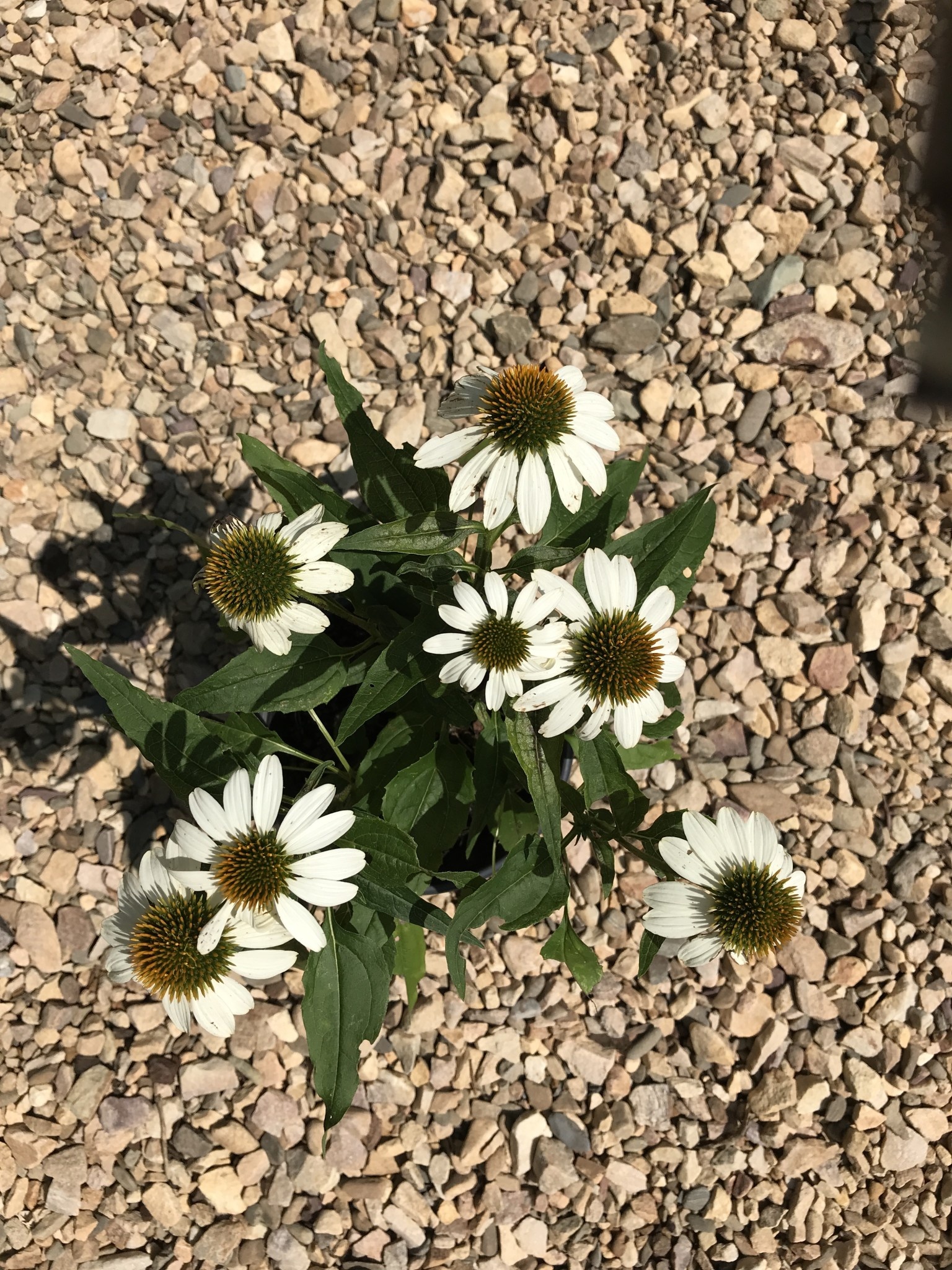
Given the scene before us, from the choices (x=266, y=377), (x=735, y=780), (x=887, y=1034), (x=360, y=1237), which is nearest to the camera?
(x=360, y=1237)

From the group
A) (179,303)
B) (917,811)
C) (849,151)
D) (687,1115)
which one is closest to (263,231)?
(179,303)

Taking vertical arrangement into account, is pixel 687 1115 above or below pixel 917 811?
below

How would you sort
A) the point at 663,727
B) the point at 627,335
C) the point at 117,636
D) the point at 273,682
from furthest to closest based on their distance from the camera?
the point at 627,335 < the point at 117,636 < the point at 663,727 < the point at 273,682

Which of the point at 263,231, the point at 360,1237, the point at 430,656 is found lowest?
the point at 360,1237

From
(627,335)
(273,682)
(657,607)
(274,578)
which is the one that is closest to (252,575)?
(274,578)

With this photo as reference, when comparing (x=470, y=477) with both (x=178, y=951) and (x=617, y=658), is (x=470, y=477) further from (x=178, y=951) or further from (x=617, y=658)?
(x=178, y=951)

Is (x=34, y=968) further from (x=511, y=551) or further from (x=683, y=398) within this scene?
(x=683, y=398)

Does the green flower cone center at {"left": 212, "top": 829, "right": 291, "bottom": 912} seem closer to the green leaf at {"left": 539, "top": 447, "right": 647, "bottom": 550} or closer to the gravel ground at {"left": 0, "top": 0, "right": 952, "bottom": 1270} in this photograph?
the green leaf at {"left": 539, "top": 447, "right": 647, "bottom": 550}

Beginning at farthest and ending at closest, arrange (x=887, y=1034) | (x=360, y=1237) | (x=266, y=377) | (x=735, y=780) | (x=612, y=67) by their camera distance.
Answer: (x=612, y=67)
(x=266, y=377)
(x=735, y=780)
(x=887, y=1034)
(x=360, y=1237)
